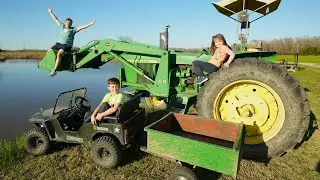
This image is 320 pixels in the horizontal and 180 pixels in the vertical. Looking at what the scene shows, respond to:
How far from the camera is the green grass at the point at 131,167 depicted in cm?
441

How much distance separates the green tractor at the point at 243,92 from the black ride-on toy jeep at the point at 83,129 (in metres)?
1.06

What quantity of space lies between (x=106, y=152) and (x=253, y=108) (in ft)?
8.43

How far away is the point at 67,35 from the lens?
22.7 ft

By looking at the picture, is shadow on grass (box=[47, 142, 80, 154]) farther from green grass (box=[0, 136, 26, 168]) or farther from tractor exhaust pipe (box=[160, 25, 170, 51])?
tractor exhaust pipe (box=[160, 25, 170, 51])

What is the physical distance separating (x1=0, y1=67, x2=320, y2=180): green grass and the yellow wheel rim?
0.51 metres

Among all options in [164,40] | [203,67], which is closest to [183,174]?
[203,67]

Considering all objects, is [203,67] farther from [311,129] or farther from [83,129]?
[311,129]

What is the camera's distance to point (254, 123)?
4949 millimetres

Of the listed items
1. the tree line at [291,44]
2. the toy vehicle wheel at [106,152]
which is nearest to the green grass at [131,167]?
the toy vehicle wheel at [106,152]

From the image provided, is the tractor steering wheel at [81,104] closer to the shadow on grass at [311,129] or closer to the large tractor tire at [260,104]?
the large tractor tire at [260,104]

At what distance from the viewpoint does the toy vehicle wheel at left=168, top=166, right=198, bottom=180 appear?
12.5 ft

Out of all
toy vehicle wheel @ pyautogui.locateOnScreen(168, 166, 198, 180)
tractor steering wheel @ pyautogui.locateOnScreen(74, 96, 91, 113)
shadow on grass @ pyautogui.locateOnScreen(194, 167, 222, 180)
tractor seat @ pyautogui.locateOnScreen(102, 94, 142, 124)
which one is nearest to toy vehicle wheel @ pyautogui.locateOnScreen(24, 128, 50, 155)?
tractor steering wheel @ pyautogui.locateOnScreen(74, 96, 91, 113)

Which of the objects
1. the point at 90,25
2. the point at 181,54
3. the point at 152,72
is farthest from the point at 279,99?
the point at 90,25

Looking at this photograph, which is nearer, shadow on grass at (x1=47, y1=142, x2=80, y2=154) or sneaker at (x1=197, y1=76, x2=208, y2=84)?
sneaker at (x1=197, y1=76, x2=208, y2=84)
